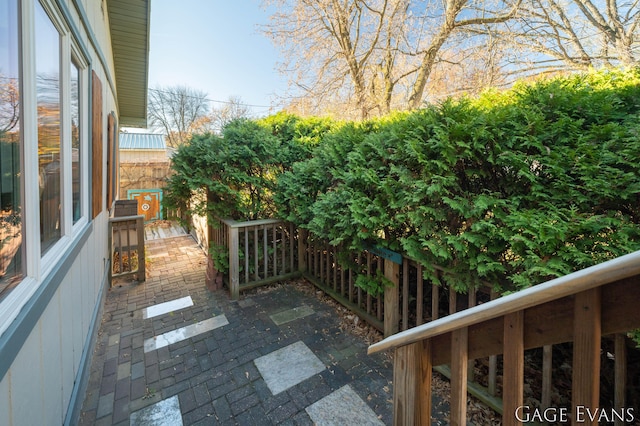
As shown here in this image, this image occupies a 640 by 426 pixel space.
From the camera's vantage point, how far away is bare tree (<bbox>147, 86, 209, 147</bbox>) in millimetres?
18219

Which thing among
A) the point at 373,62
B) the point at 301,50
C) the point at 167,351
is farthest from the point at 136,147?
the point at 167,351

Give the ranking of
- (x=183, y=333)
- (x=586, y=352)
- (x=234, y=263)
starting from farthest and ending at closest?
1. (x=234, y=263)
2. (x=183, y=333)
3. (x=586, y=352)

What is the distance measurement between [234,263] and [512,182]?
3204mm

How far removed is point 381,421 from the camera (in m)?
2.01

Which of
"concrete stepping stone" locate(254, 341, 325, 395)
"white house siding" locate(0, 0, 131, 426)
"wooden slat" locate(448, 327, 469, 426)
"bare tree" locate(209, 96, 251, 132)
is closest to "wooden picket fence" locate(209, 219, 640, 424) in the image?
"wooden slat" locate(448, 327, 469, 426)

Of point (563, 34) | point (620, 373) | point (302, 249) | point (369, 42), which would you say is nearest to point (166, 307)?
point (302, 249)

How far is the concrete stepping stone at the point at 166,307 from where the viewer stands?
3480mm

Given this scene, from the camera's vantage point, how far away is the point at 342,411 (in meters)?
2.09

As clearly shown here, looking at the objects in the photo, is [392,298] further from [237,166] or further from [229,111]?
[229,111]

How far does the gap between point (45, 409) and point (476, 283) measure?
2.60 meters

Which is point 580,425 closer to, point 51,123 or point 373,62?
point 51,123

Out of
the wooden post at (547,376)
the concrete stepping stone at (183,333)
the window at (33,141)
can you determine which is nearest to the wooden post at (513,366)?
the wooden post at (547,376)

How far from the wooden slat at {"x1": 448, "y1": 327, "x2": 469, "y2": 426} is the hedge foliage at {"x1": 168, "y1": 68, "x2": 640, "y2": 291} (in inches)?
37.4

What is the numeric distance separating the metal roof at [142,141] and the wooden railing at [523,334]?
18.9 metres
